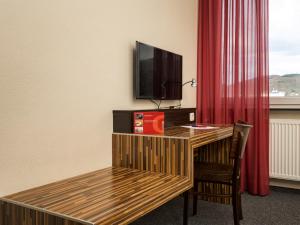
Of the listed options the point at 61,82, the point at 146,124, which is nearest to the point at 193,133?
the point at 146,124

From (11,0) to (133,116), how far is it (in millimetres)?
975

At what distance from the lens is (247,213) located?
2365mm

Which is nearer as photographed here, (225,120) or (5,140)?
(5,140)

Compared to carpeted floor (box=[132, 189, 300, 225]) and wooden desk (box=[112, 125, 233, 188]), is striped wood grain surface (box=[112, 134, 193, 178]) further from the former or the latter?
carpeted floor (box=[132, 189, 300, 225])

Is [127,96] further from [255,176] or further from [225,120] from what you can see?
[255,176]

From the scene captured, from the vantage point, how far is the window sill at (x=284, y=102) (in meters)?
2.78

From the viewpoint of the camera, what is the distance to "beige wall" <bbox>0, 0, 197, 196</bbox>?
131 centimetres

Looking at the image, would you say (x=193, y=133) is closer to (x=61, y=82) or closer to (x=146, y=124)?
(x=146, y=124)

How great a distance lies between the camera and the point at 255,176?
2.80 metres

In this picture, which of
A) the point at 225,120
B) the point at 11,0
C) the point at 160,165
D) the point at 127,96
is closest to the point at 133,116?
the point at 127,96

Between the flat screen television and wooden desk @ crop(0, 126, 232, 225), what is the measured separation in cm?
51

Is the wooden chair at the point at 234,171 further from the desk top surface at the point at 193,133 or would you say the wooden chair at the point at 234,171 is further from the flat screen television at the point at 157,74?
the flat screen television at the point at 157,74

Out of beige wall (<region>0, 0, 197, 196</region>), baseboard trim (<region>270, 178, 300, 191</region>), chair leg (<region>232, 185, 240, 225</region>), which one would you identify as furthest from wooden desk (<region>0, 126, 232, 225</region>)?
baseboard trim (<region>270, 178, 300, 191</region>)

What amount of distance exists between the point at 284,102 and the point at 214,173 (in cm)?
127
